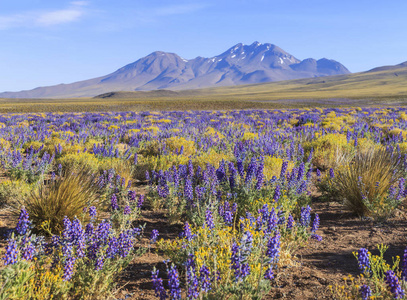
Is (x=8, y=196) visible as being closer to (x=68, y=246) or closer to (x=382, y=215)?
(x=68, y=246)

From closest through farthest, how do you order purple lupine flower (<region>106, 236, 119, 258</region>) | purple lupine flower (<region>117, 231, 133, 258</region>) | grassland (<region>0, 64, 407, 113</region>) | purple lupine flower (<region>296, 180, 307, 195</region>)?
purple lupine flower (<region>106, 236, 119, 258</region>) → purple lupine flower (<region>117, 231, 133, 258</region>) → purple lupine flower (<region>296, 180, 307, 195</region>) → grassland (<region>0, 64, 407, 113</region>)

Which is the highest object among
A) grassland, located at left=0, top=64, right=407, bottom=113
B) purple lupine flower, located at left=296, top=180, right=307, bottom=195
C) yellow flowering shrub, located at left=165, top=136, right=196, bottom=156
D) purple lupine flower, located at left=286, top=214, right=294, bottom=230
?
grassland, located at left=0, top=64, right=407, bottom=113

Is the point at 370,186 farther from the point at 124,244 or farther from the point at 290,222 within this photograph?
the point at 124,244

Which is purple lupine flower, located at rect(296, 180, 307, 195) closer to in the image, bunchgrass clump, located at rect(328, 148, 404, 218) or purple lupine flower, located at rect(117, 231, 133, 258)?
bunchgrass clump, located at rect(328, 148, 404, 218)

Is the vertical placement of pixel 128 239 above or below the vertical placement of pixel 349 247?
above

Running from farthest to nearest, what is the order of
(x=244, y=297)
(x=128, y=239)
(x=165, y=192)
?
(x=165, y=192), (x=128, y=239), (x=244, y=297)

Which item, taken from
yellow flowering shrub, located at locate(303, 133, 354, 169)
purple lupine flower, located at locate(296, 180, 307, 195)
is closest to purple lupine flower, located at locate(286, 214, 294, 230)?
purple lupine flower, located at locate(296, 180, 307, 195)

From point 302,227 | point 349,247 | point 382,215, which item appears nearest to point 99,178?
point 302,227

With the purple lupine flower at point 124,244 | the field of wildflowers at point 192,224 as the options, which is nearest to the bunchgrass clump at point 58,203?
the field of wildflowers at point 192,224

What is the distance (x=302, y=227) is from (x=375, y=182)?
190 cm

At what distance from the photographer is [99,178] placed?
16.9 feet

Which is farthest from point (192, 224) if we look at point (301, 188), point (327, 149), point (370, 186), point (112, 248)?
point (327, 149)

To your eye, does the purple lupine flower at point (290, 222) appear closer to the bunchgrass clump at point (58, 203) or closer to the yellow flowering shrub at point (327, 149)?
the bunchgrass clump at point (58, 203)

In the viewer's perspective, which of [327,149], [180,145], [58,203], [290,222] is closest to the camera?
[290,222]
